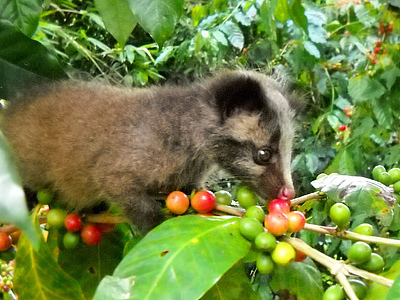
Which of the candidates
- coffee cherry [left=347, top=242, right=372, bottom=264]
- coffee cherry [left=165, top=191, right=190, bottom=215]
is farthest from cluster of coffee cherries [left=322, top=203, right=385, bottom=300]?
coffee cherry [left=165, top=191, right=190, bottom=215]

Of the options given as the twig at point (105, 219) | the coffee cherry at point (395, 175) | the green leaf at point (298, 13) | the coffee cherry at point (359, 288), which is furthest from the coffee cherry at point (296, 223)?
the green leaf at point (298, 13)

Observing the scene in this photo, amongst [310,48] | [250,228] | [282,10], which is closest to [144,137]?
[250,228]

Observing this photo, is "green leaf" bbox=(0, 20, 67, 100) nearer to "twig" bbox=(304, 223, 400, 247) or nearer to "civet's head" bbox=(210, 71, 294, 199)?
"civet's head" bbox=(210, 71, 294, 199)

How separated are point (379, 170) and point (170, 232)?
1.31 ft

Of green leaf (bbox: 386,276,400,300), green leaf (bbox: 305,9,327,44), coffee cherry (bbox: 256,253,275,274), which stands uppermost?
green leaf (bbox: 386,276,400,300)

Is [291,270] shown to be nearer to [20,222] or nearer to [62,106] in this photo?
[20,222]

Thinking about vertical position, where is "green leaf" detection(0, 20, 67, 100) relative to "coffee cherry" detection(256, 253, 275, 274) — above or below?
above

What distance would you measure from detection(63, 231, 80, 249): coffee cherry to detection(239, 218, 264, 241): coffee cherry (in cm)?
33

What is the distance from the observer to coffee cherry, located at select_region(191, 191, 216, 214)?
0.66m

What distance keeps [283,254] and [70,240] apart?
15.6 inches

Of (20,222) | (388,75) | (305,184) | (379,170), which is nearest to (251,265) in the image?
(305,184)

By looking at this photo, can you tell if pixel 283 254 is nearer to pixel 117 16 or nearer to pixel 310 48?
pixel 117 16

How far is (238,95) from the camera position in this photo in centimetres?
102

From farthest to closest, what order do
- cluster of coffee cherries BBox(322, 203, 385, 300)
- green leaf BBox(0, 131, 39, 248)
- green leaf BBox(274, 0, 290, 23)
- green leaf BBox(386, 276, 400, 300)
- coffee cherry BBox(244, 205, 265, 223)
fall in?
green leaf BBox(274, 0, 290, 23)
coffee cherry BBox(244, 205, 265, 223)
cluster of coffee cherries BBox(322, 203, 385, 300)
green leaf BBox(386, 276, 400, 300)
green leaf BBox(0, 131, 39, 248)
